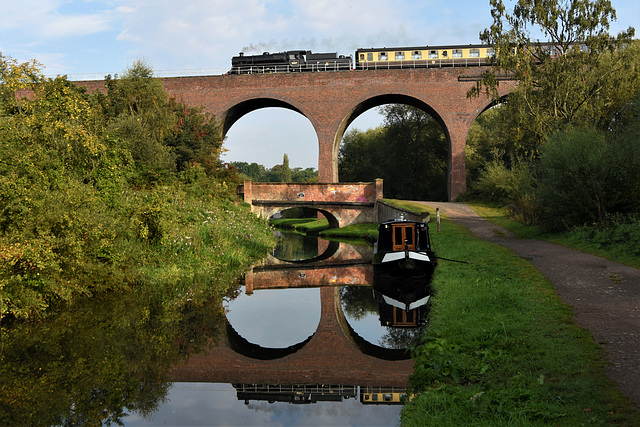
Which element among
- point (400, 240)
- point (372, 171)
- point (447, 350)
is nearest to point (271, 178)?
point (372, 171)

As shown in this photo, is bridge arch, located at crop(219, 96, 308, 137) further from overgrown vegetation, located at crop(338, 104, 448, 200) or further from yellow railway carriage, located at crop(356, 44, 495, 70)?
overgrown vegetation, located at crop(338, 104, 448, 200)

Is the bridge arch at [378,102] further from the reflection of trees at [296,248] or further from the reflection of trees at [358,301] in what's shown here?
the reflection of trees at [358,301]

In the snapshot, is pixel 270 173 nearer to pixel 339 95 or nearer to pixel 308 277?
pixel 339 95

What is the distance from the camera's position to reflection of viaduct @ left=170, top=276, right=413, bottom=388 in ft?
22.5

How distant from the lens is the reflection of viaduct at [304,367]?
6.86 metres

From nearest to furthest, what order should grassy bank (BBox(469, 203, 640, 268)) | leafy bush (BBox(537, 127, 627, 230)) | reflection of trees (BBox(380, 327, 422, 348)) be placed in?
1. reflection of trees (BBox(380, 327, 422, 348))
2. grassy bank (BBox(469, 203, 640, 268))
3. leafy bush (BBox(537, 127, 627, 230))

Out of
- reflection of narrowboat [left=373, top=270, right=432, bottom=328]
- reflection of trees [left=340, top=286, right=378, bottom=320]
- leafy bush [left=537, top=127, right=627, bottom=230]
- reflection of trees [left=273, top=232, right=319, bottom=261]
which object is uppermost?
leafy bush [left=537, top=127, right=627, bottom=230]

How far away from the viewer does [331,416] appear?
5855 mm

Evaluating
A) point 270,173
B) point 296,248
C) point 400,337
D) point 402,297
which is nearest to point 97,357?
point 400,337

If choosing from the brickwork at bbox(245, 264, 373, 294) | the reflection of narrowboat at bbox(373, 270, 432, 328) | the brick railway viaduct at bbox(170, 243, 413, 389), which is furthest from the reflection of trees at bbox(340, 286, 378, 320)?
the brickwork at bbox(245, 264, 373, 294)

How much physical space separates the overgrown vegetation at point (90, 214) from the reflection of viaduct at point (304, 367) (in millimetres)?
3139

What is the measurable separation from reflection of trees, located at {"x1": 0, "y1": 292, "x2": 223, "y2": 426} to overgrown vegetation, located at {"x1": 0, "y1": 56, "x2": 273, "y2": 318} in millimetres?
585

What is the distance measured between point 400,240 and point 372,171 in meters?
28.2

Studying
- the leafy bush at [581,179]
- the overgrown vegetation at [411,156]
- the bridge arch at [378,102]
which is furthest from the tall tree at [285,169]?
Answer: the leafy bush at [581,179]
